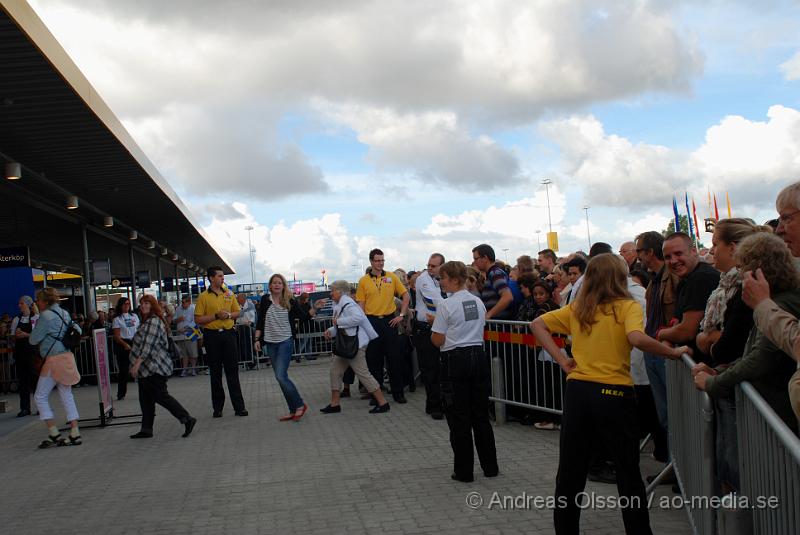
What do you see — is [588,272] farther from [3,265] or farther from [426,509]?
[3,265]

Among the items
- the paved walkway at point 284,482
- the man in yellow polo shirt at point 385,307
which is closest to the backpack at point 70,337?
the paved walkway at point 284,482

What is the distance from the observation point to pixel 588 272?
4.59 metres

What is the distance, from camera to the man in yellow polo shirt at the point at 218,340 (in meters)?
10.9

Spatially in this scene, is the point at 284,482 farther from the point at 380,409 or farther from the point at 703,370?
the point at 703,370

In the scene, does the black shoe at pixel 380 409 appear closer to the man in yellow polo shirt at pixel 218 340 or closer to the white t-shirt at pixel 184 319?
the man in yellow polo shirt at pixel 218 340

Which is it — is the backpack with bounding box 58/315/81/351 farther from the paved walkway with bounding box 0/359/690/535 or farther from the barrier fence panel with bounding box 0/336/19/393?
the barrier fence panel with bounding box 0/336/19/393

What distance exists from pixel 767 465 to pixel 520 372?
581 cm

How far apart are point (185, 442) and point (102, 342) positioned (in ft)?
9.55

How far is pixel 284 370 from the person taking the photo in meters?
10.3

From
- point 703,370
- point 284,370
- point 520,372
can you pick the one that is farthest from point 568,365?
point 284,370

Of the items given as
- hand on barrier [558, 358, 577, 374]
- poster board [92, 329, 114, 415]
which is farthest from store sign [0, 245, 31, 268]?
hand on barrier [558, 358, 577, 374]

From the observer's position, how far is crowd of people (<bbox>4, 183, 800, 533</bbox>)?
3.69 meters

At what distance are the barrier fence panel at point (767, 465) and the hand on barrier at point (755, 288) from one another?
0.42 meters

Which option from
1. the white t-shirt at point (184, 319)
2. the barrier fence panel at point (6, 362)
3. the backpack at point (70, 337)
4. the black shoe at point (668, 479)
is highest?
the backpack at point (70, 337)
